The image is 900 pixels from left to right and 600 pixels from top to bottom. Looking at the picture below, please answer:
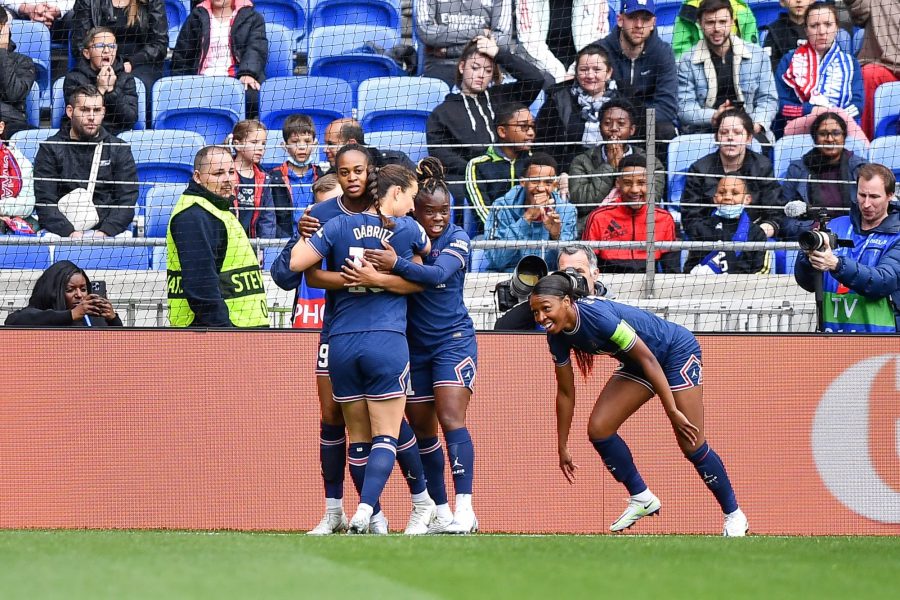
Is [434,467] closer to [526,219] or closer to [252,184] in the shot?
[526,219]

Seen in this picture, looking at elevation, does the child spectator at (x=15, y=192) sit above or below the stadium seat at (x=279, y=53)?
below

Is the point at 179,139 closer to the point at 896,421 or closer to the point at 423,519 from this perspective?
the point at 423,519

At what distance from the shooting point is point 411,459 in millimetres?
6691

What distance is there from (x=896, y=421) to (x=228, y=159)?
16.0 feet

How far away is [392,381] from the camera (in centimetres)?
625

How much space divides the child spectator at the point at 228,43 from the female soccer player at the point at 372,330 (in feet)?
22.7

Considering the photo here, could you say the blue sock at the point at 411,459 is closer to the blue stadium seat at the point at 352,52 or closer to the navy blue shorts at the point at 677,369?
the navy blue shorts at the point at 677,369

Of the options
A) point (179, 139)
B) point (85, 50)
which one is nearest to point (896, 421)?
point (179, 139)

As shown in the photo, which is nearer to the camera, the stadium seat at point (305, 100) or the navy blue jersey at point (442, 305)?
the navy blue jersey at point (442, 305)

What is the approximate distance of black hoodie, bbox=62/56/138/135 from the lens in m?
12.0

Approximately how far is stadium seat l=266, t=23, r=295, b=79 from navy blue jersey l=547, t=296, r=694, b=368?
7565 millimetres

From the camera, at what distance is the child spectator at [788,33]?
12.8m

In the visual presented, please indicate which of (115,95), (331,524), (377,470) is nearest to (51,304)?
(331,524)

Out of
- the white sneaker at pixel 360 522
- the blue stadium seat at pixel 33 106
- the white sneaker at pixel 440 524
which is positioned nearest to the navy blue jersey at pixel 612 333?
the white sneaker at pixel 440 524
